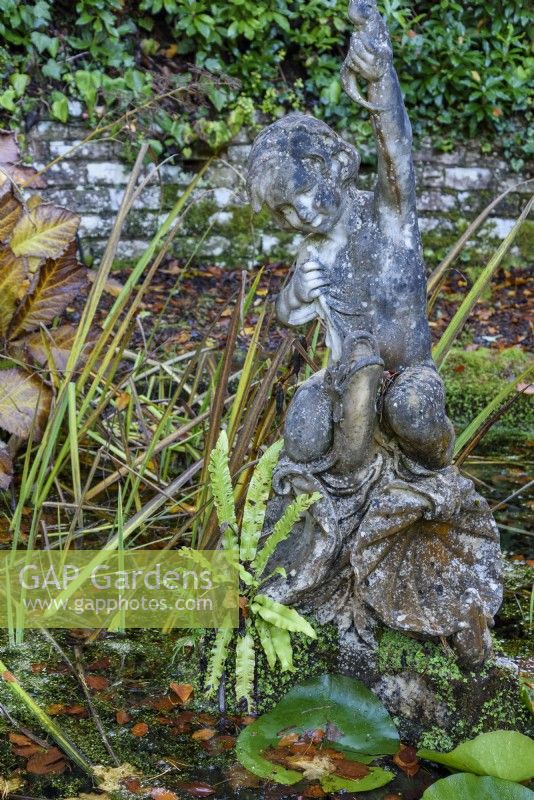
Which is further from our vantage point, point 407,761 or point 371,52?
point 407,761

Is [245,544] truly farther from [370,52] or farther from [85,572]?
[370,52]

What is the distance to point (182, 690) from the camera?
272 cm

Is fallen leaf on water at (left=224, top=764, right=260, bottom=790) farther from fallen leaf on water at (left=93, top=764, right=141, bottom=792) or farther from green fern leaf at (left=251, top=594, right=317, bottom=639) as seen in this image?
green fern leaf at (left=251, top=594, right=317, bottom=639)

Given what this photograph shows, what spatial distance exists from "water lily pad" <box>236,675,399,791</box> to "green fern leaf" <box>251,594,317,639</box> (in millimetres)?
150

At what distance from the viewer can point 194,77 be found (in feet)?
24.3

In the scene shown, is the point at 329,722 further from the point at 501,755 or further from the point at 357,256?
the point at 357,256

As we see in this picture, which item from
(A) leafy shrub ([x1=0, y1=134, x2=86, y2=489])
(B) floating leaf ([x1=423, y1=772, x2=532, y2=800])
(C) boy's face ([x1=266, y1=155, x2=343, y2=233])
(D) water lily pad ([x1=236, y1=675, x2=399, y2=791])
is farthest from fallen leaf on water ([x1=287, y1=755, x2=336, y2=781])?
(A) leafy shrub ([x1=0, y1=134, x2=86, y2=489])

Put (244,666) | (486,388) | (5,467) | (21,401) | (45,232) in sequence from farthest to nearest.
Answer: (486,388), (45,232), (21,401), (5,467), (244,666)

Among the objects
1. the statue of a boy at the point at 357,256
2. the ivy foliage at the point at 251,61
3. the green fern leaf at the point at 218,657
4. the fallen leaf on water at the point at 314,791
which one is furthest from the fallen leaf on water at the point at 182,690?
the ivy foliage at the point at 251,61

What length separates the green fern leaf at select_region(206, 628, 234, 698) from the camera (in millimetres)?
2584

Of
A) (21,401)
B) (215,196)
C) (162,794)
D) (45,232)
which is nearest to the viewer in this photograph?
(162,794)

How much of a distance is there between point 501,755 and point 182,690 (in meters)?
0.91

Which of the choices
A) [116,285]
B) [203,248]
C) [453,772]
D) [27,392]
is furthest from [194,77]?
[453,772]

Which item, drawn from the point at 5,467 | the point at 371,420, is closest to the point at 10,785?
the point at 371,420
